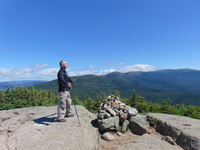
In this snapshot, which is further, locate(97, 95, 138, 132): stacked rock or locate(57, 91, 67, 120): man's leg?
locate(97, 95, 138, 132): stacked rock

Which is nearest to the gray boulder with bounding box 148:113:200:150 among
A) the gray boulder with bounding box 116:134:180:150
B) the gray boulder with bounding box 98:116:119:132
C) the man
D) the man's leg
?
the gray boulder with bounding box 116:134:180:150

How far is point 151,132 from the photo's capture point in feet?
31.3

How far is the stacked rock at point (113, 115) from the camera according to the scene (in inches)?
337

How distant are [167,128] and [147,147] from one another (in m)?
4.11

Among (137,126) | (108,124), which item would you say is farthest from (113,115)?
(137,126)

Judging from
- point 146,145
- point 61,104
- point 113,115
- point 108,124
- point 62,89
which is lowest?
point 146,145

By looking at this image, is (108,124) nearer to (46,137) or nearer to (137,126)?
(137,126)

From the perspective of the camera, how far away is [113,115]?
9141mm

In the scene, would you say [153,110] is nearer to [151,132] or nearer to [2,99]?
[151,132]

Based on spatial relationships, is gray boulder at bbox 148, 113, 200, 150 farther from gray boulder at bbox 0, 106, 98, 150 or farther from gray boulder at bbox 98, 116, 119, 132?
gray boulder at bbox 0, 106, 98, 150

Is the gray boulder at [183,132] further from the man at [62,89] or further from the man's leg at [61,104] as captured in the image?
the man's leg at [61,104]

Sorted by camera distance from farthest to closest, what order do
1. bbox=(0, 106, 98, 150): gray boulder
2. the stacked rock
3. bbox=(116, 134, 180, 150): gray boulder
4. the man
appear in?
1. the stacked rock
2. the man
3. bbox=(116, 134, 180, 150): gray boulder
4. bbox=(0, 106, 98, 150): gray boulder

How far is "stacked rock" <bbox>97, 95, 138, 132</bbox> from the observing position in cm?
856

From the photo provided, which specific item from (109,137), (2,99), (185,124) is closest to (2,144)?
(109,137)
